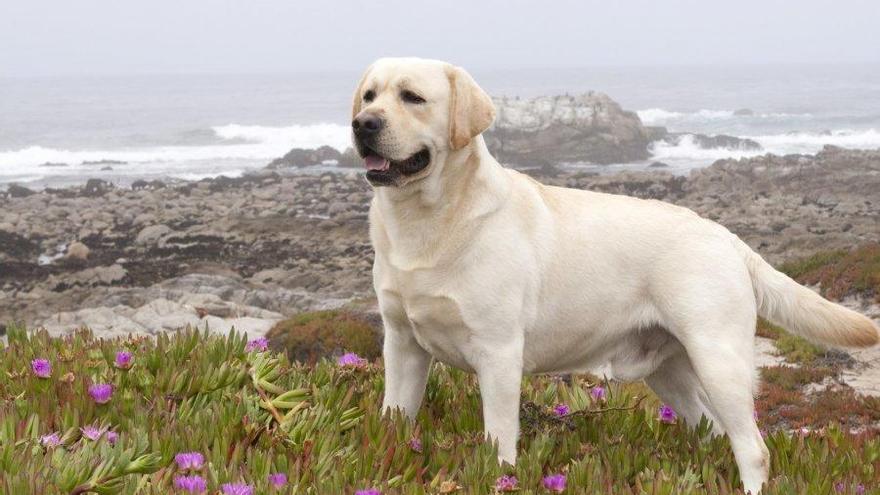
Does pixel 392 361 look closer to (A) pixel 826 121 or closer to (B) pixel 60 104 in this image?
(A) pixel 826 121

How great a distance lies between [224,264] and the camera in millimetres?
28594

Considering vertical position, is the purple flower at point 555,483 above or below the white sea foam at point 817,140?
above

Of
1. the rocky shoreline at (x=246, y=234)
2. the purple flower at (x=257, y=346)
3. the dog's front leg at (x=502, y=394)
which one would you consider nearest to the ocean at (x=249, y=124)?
the rocky shoreline at (x=246, y=234)

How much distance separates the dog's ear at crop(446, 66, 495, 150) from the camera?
492 centimetres

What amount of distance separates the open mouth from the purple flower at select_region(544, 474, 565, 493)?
5.24 feet

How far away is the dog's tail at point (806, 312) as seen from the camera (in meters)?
5.48

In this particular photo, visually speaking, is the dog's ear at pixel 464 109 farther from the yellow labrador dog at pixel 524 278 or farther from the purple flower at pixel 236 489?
the purple flower at pixel 236 489

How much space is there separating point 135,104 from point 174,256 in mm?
99774

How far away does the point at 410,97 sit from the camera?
4957 mm

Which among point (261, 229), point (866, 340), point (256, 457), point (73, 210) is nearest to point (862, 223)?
point (261, 229)

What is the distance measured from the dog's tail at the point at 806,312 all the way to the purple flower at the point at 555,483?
2.00 m

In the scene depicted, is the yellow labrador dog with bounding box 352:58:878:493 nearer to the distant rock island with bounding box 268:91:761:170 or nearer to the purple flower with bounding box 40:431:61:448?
the purple flower with bounding box 40:431:61:448

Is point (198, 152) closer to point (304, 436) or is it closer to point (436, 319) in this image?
point (436, 319)

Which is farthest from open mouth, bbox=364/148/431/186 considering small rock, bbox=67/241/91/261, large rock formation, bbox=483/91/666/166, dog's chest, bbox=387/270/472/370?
large rock formation, bbox=483/91/666/166
